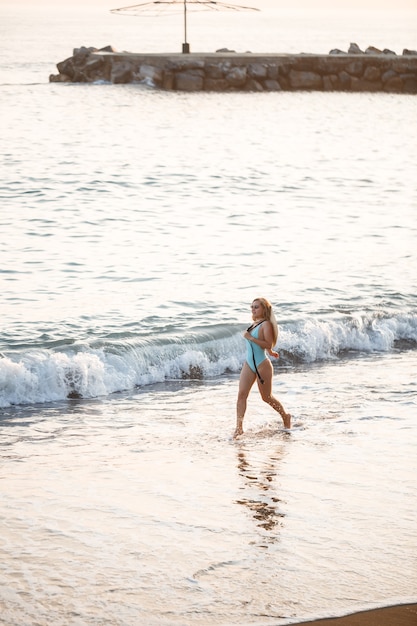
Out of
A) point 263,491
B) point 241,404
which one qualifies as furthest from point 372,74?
point 263,491

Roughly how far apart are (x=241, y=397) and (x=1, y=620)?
3.27 meters

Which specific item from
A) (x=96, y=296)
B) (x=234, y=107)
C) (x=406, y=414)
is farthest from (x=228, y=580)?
(x=234, y=107)

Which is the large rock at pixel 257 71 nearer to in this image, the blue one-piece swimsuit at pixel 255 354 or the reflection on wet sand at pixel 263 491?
the blue one-piece swimsuit at pixel 255 354

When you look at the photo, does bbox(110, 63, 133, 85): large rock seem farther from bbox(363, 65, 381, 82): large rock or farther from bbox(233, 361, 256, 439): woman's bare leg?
bbox(233, 361, 256, 439): woman's bare leg

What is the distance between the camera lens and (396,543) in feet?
19.0

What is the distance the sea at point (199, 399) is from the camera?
535 centimetres

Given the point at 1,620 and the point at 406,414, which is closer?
the point at 1,620

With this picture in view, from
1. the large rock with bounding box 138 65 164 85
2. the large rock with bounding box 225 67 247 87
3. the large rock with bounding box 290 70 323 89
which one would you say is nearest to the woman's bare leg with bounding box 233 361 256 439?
the large rock with bounding box 225 67 247 87

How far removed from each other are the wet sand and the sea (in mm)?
84

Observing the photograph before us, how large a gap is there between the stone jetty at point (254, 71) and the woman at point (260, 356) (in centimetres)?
3809

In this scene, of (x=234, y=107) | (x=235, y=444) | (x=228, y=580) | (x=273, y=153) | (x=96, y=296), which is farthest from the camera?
(x=234, y=107)

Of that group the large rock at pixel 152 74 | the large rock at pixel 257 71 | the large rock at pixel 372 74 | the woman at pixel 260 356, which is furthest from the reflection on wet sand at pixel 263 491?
the large rock at pixel 372 74

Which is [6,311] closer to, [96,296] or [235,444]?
[96,296]

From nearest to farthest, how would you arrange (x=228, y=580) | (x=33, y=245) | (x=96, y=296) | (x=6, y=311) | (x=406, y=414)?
(x=228, y=580)
(x=406, y=414)
(x=6, y=311)
(x=96, y=296)
(x=33, y=245)
